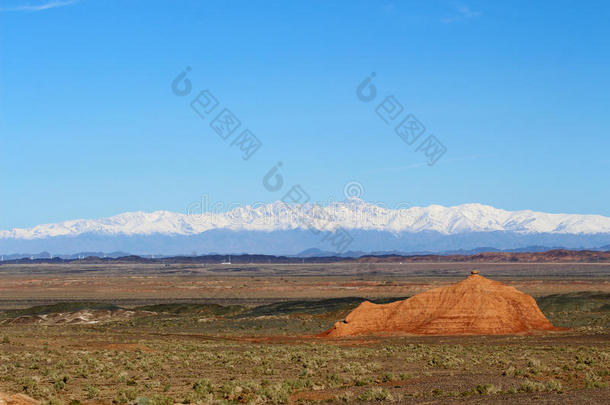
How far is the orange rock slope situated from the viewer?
175 ft

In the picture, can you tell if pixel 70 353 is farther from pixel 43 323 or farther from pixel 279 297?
pixel 279 297

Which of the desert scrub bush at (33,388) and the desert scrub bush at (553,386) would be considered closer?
the desert scrub bush at (33,388)

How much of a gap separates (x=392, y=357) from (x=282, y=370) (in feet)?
24.7

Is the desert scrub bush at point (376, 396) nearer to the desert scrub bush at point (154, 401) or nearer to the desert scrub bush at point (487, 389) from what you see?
the desert scrub bush at point (487, 389)

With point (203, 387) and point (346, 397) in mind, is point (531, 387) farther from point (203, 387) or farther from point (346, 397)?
point (203, 387)

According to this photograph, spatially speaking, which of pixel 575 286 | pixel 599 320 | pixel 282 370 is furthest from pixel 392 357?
pixel 575 286

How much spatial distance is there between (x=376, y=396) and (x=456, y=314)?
31845mm

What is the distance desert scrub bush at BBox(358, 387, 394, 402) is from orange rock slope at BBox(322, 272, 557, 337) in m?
29.2

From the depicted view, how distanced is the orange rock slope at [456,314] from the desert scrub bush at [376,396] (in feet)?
95.9

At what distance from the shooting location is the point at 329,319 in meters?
70.1

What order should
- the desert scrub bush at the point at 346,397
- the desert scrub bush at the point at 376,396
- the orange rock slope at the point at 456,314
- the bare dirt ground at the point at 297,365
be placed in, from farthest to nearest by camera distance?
1. the orange rock slope at the point at 456,314
2. the bare dirt ground at the point at 297,365
3. the desert scrub bush at the point at 346,397
4. the desert scrub bush at the point at 376,396

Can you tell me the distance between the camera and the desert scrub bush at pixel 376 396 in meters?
23.4

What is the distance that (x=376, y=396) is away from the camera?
23719 millimetres

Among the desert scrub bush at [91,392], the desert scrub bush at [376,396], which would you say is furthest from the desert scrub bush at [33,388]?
the desert scrub bush at [376,396]
